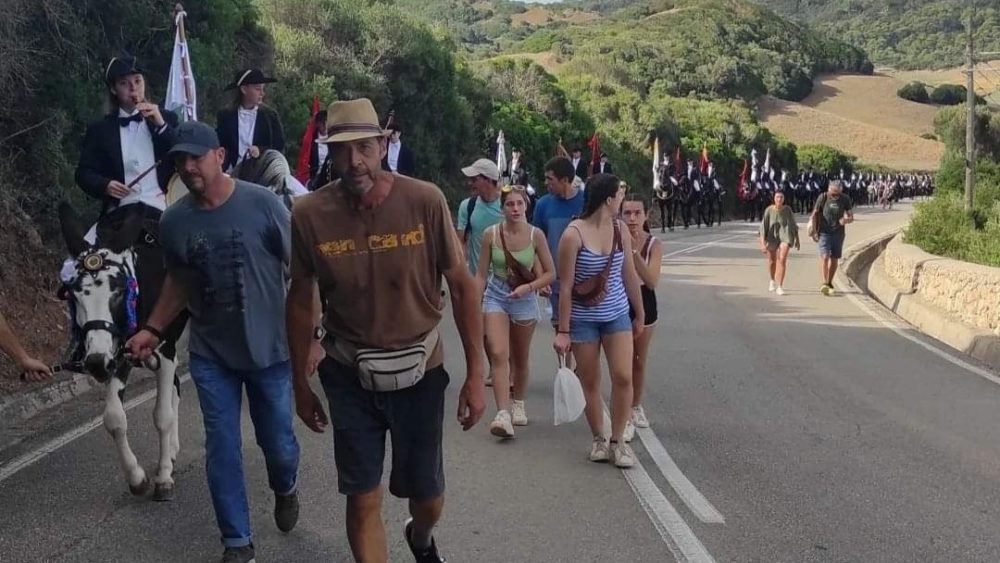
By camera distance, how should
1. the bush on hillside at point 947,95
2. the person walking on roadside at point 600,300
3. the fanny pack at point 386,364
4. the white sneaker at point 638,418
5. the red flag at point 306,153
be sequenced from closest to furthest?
the fanny pack at point 386,364 < the person walking on roadside at point 600,300 < the white sneaker at point 638,418 < the red flag at point 306,153 < the bush on hillside at point 947,95

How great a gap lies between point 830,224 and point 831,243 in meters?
0.38

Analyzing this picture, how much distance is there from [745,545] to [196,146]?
11.2 ft

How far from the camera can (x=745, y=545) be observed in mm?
6094

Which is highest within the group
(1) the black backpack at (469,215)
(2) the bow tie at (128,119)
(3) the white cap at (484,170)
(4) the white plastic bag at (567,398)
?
(2) the bow tie at (128,119)

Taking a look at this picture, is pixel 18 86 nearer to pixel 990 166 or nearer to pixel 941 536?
pixel 941 536

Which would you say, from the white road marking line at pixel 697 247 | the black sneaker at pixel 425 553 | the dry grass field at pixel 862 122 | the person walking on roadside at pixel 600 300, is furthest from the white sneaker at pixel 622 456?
the dry grass field at pixel 862 122

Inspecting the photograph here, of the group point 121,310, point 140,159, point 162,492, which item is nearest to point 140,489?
point 162,492

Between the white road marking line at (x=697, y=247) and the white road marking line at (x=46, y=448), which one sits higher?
the white road marking line at (x=46, y=448)

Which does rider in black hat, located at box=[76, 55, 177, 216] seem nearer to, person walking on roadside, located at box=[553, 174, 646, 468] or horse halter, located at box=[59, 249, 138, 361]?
horse halter, located at box=[59, 249, 138, 361]

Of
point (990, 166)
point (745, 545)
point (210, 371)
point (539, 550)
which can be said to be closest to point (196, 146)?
point (210, 371)

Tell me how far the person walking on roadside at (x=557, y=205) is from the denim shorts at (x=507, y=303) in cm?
23

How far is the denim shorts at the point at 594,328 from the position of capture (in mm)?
7590

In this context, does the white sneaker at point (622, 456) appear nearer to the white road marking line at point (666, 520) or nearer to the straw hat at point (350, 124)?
the white road marking line at point (666, 520)

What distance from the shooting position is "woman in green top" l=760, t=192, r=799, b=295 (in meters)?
19.5
